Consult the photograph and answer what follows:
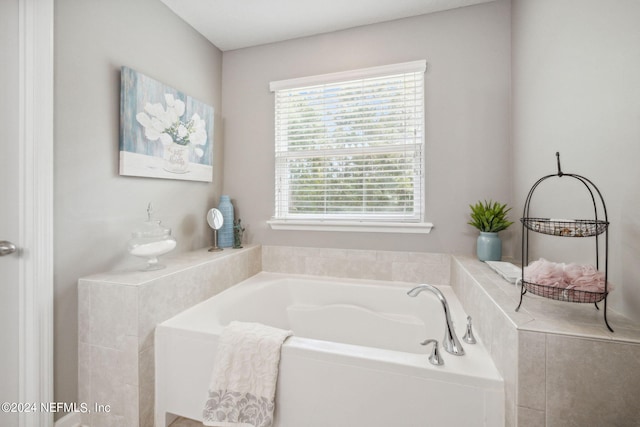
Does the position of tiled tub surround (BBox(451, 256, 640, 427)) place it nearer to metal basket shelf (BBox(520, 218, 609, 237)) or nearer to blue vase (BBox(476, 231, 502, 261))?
metal basket shelf (BBox(520, 218, 609, 237))

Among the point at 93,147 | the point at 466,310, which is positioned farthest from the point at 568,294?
the point at 93,147

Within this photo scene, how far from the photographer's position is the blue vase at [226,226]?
2.26m

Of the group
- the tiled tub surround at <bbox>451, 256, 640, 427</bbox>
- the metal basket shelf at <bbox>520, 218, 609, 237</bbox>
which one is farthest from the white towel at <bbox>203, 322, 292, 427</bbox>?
the metal basket shelf at <bbox>520, 218, 609, 237</bbox>

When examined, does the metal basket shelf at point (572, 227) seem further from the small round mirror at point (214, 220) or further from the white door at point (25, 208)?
the white door at point (25, 208)

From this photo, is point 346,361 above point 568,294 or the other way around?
the other way around

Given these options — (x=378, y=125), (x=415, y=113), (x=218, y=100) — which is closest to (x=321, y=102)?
(x=378, y=125)

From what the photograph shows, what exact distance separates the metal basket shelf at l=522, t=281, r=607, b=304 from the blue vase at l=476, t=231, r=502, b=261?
848 millimetres

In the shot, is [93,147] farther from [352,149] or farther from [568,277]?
[568,277]

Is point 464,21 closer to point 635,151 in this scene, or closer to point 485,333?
point 635,151

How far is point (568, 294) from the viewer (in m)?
0.86

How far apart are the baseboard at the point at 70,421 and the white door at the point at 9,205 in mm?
156

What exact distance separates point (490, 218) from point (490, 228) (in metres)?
0.07

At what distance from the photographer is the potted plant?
1707mm

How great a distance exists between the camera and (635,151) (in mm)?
912
